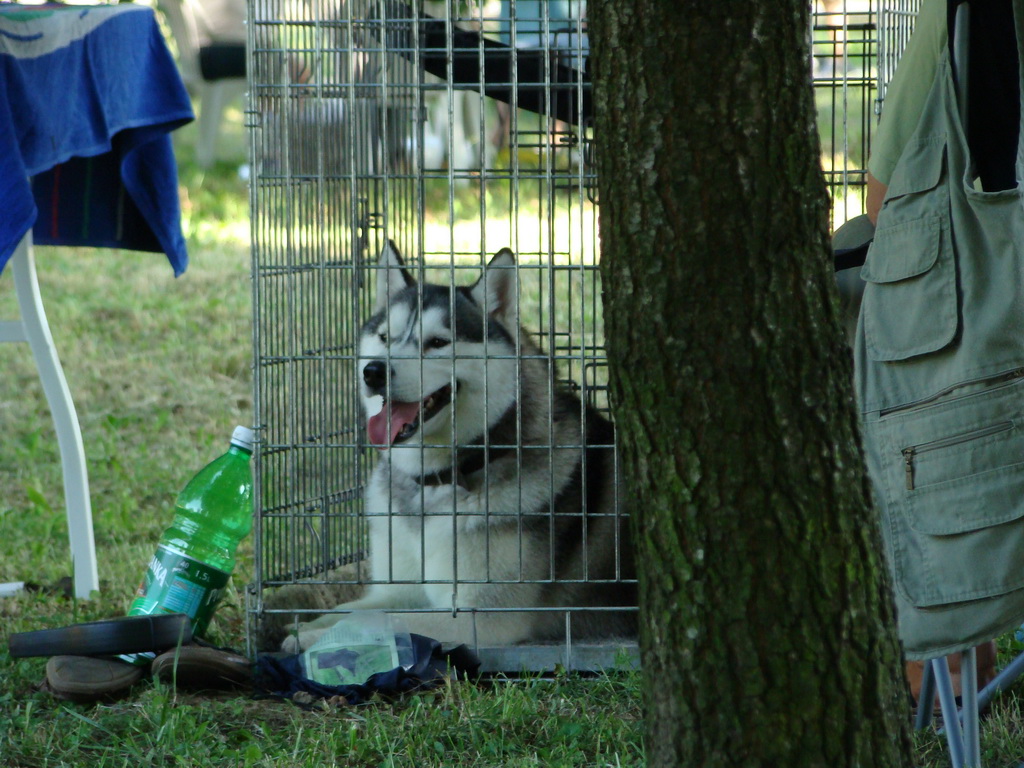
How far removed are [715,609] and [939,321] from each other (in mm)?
802

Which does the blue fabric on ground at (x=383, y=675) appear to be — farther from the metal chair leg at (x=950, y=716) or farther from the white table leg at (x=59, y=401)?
the metal chair leg at (x=950, y=716)

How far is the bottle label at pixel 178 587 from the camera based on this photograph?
2.74 meters

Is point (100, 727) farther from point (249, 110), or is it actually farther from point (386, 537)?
point (249, 110)

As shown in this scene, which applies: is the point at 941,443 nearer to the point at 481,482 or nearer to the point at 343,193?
the point at 481,482

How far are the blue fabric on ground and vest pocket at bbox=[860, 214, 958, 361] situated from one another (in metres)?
1.21

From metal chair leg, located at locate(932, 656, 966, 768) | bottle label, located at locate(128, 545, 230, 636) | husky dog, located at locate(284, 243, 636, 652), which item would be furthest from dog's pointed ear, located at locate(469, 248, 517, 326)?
metal chair leg, located at locate(932, 656, 966, 768)

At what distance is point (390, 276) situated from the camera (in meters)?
2.88

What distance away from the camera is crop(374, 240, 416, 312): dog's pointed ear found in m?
2.81

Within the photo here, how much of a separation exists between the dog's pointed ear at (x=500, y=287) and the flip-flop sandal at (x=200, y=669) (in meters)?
1.05

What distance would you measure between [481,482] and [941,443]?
4.08 feet

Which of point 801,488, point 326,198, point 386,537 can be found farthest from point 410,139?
point 801,488

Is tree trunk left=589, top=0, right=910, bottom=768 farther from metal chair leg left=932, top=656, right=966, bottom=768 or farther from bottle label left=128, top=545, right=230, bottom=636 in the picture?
bottle label left=128, top=545, right=230, bottom=636

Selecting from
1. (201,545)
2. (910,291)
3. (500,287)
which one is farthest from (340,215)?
(910,291)

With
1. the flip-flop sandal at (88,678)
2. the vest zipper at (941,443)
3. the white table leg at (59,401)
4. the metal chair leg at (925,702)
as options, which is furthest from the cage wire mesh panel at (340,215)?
the vest zipper at (941,443)
